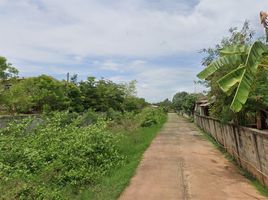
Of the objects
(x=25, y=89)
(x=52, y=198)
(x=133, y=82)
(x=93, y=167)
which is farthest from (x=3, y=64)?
(x=133, y=82)

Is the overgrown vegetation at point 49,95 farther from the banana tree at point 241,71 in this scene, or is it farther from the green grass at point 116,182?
the banana tree at point 241,71

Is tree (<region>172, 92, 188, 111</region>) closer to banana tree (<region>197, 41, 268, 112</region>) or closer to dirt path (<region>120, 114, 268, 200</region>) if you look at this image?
dirt path (<region>120, 114, 268, 200</region>)

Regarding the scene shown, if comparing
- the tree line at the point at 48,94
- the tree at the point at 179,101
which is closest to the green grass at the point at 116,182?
the tree line at the point at 48,94

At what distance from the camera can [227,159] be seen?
1541 centimetres

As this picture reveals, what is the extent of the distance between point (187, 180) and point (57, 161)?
13.8ft

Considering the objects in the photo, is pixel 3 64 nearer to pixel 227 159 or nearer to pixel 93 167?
pixel 93 167

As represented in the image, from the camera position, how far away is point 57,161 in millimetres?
11961

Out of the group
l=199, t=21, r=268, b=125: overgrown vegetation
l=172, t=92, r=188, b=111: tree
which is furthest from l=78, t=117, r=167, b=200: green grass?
l=172, t=92, r=188, b=111: tree

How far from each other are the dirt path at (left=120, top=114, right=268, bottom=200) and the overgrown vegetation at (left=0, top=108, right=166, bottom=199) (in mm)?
557

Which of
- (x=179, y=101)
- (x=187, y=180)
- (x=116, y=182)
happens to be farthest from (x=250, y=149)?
(x=179, y=101)

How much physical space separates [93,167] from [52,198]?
Result: 4.26m

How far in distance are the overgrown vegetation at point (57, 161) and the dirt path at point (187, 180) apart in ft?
1.83

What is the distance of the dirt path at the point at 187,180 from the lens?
9.30 m

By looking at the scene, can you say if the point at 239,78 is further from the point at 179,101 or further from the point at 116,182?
the point at 179,101
